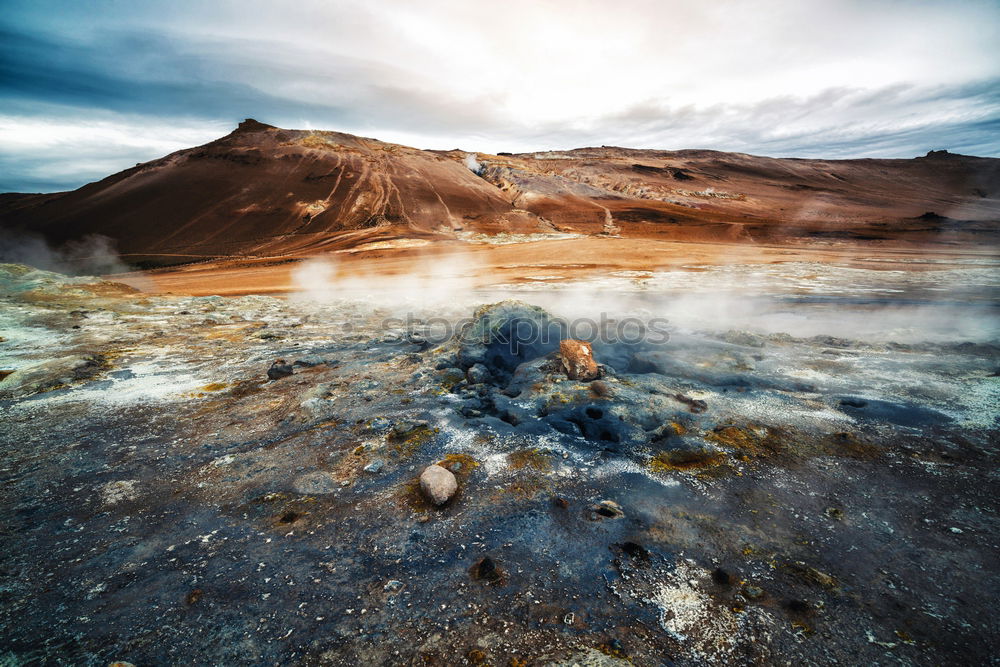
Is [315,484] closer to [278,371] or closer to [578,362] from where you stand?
[278,371]

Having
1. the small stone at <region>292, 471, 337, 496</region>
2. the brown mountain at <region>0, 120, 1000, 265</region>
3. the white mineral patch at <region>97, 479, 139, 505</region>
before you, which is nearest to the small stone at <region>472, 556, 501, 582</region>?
the small stone at <region>292, 471, 337, 496</region>

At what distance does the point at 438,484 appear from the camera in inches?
115

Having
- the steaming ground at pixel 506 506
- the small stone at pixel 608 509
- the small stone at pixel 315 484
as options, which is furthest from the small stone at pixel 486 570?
the small stone at pixel 315 484

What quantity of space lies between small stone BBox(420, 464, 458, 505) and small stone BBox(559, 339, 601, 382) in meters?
2.29

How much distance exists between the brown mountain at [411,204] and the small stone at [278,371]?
2955 centimetres

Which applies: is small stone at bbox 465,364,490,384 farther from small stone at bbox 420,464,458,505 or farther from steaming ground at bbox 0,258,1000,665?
small stone at bbox 420,464,458,505

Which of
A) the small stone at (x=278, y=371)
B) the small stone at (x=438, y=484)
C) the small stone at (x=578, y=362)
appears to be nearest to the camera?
the small stone at (x=438, y=484)

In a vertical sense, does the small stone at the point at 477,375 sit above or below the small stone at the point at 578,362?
below

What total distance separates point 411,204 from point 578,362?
135 ft

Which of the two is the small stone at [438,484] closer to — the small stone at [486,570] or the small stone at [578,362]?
the small stone at [486,570]

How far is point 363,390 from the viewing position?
16.1 ft

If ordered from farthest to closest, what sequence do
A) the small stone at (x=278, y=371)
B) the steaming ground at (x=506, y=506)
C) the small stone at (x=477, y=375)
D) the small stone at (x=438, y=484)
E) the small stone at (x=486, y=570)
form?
the small stone at (x=278, y=371) → the small stone at (x=477, y=375) → the small stone at (x=438, y=484) → the small stone at (x=486, y=570) → the steaming ground at (x=506, y=506)

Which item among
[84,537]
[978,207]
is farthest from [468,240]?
[978,207]

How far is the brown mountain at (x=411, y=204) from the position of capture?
34.0 metres
